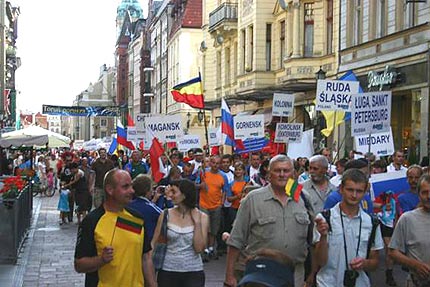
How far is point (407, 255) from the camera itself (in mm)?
5914

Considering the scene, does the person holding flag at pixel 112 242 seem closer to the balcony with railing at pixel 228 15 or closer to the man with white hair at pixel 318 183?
the man with white hair at pixel 318 183

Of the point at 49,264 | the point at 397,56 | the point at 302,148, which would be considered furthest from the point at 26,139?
the point at 49,264

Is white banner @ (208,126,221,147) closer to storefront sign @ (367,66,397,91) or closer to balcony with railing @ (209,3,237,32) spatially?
storefront sign @ (367,66,397,91)

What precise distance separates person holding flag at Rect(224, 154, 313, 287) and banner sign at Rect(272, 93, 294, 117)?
Answer: 44.7 feet

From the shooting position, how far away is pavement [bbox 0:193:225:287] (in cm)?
1128

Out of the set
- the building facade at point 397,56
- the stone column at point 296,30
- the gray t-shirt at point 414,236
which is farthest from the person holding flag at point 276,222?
the stone column at point 296,30

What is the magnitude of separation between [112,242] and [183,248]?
1.64m

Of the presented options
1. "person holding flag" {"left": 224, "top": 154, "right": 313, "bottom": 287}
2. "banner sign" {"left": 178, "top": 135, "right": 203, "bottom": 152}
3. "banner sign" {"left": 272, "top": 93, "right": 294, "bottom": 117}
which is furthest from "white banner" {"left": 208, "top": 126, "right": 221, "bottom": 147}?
"person holding flag" {"left": 224, "top": 154, "right": 313, "bottom": 287}

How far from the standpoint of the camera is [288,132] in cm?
1716

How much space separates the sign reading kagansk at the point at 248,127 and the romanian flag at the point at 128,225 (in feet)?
41.4

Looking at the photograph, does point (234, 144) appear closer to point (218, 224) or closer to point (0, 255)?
point (218, 224)

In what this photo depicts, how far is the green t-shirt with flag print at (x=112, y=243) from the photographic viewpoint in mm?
5582

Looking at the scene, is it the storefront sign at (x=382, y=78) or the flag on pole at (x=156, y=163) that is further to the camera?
the storefront sign at (x=382, y=78)

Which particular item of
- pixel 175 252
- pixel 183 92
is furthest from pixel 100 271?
pixel 183 92
